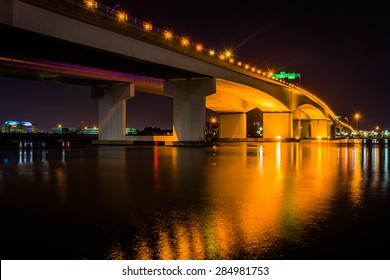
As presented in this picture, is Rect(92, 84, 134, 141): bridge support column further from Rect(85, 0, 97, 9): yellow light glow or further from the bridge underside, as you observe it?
Rect(85, 0, 97, 9): yellow light glow

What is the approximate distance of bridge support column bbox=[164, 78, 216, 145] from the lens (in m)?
54.1

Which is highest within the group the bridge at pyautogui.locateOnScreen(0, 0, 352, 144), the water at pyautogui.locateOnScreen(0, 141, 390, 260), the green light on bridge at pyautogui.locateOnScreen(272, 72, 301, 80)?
the green light on bridge at pyautogui.locateOnScreen(272, 72, 301, 80)

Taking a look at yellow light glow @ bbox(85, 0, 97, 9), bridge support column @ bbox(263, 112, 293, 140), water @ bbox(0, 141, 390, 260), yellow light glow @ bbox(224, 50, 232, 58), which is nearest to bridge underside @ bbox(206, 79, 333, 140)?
bridge support column @ bbox(263, 112, 293, 140)

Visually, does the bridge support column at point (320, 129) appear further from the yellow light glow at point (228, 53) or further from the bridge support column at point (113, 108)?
the bridge support column at point (113, 108)

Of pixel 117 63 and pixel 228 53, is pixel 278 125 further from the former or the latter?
pixel 117 63

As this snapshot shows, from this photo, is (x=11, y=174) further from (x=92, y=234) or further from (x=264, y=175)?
(x=92, y=234)

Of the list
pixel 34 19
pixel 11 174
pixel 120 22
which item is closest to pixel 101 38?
pixel 120 22

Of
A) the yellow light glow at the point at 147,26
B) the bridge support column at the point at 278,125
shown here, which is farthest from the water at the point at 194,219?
the bridge support column at the point at 278,125

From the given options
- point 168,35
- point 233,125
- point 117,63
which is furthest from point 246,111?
point 117,63

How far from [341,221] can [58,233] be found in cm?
558

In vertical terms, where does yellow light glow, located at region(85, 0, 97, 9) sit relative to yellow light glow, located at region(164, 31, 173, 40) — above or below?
below

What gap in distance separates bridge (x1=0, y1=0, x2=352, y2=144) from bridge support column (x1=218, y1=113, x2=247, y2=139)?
10.1 meters

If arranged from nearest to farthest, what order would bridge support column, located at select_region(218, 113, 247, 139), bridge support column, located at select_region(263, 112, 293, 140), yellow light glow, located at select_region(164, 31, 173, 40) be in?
yellow light glow, located at select_region(164, 31, 173, 40)
bridge support column, located at select_region(263, 112, 293, 140)
bridge support column, located at select_region(218, 113, 247, 139)

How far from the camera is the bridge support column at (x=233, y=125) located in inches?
3757
